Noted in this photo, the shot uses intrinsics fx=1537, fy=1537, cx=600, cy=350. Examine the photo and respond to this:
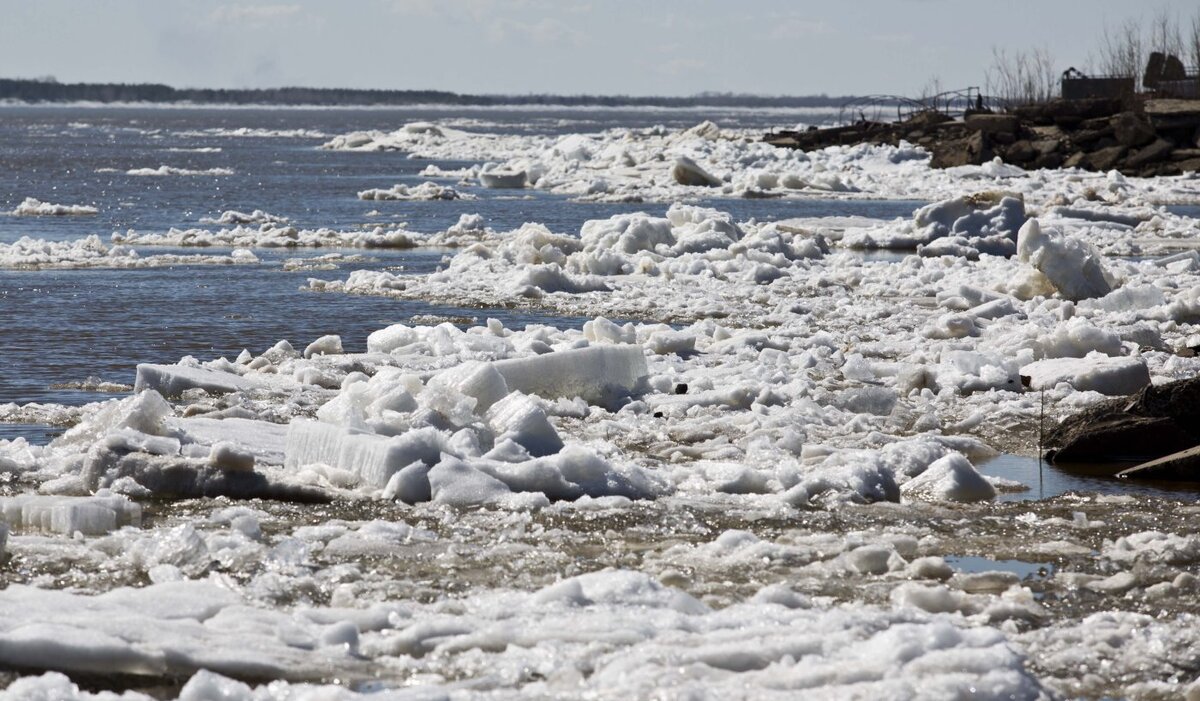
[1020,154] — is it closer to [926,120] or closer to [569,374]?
[926,120]

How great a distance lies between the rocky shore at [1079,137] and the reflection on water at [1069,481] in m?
30.8

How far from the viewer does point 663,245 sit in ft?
58.4

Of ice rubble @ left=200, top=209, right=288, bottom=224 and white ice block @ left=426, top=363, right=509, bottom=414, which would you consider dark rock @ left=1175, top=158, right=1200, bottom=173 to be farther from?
white ice block @ left=426, top=363, right=509, bottom=414

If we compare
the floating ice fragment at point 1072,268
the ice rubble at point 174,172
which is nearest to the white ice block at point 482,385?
the floating ice fragment at point 1072,268

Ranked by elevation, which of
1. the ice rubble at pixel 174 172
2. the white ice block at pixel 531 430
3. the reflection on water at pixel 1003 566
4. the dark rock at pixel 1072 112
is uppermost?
the dark rock at pixel 1072 112

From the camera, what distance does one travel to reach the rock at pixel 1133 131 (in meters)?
38.5

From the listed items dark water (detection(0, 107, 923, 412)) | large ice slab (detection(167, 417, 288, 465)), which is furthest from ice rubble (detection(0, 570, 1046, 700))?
dark water (detection(0, 107, 923, 412))

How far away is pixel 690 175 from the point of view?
3550cm

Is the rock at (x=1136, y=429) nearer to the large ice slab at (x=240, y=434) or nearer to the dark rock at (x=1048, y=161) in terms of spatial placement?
the large ice slab at (x=240, y=434)

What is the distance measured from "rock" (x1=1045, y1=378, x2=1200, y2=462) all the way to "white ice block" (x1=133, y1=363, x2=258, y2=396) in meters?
4.73

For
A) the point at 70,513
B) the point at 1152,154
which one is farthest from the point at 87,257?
the point at 1152,154

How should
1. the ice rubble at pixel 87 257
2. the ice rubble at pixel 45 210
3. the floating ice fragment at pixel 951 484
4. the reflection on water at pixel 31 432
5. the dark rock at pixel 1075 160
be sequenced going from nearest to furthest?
the floating ice fragment at pixel 951 484
the reflection on water at pixel 31 432
the ice rubble at pixel 87 257
the ice rubble at pixel 45 210
the dark rock at pixel 1075 160

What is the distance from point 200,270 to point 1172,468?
12171 millimetres

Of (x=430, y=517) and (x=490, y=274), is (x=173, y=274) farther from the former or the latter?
(x=430, y=517)
